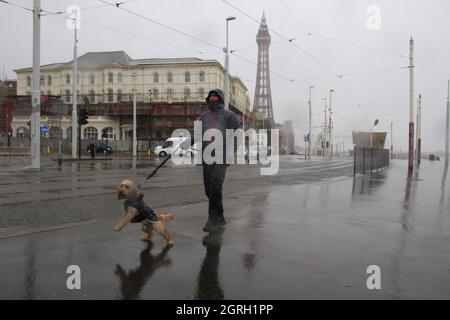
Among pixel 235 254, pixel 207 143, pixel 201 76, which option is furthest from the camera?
pixel 201 76

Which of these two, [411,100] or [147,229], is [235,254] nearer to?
[147,229]

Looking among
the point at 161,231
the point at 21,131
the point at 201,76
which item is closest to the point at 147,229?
the point at 161,231

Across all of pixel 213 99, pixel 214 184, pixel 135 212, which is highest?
pixel 213 99

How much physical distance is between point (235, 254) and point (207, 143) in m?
1.80

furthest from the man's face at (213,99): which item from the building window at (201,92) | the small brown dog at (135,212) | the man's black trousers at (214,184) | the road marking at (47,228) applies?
the building window at (201,92)

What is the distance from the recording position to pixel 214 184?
579 cm

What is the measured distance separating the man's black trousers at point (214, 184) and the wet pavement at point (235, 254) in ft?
0.97

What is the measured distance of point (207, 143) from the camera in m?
5.73

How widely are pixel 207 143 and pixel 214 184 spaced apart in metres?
0.60

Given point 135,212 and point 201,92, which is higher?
point 201,92

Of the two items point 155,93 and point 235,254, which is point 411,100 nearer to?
point 235,254

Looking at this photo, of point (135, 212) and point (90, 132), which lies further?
point (90, 132)

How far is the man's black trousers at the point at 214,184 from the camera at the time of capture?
5770 millimetres

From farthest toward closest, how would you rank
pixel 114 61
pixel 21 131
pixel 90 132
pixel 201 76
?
pixel 114 61 < pixel 201 76 < pixel 21 131 < pixel 90 132
